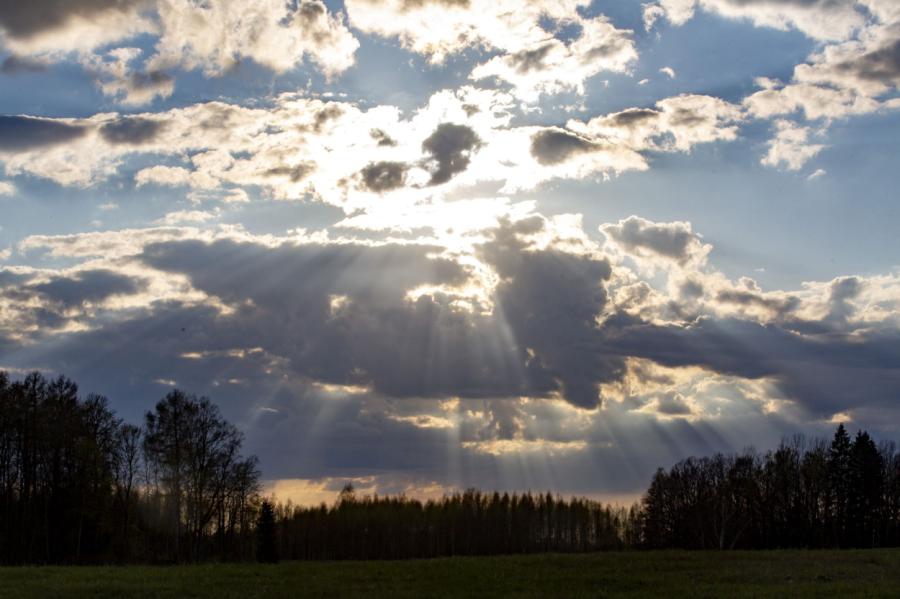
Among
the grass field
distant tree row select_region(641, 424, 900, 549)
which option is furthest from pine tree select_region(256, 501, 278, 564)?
distant tree row select_region(641, 424, 900, 549)

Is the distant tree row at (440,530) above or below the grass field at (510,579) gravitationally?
below

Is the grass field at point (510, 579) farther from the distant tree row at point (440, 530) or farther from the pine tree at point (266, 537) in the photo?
the distant tree row at point (440, 530)

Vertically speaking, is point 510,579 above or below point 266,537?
above

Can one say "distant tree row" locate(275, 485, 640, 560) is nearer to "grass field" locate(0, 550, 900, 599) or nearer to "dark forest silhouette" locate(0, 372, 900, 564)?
"dark forest silhouette" locate(0, 372, 900, 564)

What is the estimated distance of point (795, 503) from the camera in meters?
117

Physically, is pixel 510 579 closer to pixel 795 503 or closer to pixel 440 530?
pixel 795 503

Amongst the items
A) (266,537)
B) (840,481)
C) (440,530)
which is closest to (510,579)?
(266,537)

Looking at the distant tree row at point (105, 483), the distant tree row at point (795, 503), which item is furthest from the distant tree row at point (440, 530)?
the distant tree row at point (105, 483)

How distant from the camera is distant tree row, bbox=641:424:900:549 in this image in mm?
108500

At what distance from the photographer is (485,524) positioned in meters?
175

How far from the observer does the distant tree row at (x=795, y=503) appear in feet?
356

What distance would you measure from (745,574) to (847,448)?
83.1 metres

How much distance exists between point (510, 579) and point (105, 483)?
52.9 m

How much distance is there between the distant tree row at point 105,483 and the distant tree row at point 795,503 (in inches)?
2357
